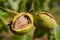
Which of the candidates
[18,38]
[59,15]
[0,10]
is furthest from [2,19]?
[59,15]

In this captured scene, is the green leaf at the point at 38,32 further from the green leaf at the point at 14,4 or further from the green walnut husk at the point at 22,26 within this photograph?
the green leaf at the point at 14,4

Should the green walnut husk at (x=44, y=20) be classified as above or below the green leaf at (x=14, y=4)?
below

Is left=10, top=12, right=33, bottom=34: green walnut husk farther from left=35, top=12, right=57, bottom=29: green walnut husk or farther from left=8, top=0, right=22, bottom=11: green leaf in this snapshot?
left=8, top=0, right=22, bottom=11: green leaf

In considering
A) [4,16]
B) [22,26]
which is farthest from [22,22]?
[4,16]

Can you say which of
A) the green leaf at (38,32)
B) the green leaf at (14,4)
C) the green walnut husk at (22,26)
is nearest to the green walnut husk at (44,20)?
the green walnut husk at (22,26)

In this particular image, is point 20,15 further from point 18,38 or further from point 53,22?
point 18,38

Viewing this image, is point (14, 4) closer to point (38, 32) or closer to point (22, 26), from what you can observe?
point (38, 32)

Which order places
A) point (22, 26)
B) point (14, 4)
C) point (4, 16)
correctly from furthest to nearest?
point (14, 4)
point (4, 16)
point (22, 26)

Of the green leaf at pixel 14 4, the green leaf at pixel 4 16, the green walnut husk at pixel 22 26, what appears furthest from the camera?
the green leaf at pixel 14 4

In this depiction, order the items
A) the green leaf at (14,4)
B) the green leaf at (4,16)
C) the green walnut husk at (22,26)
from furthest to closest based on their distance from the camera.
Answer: the green leaf at (14,4), the green leaf at (4,16), the green walnut husk at (22,26)

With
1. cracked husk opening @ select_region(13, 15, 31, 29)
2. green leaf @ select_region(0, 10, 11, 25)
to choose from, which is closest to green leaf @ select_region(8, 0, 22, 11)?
green leaf @ select_region(0, 10, 11, 25)

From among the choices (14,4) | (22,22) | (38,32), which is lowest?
(38,32)
